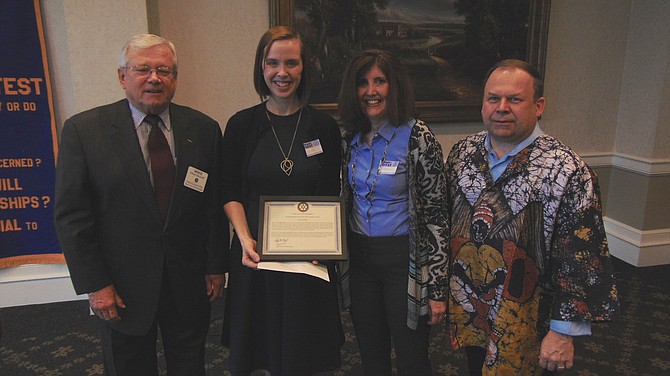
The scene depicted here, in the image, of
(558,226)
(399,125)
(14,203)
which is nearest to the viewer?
(558,226)

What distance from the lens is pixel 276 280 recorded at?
6.13 feet

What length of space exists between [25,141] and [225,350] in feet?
6.48

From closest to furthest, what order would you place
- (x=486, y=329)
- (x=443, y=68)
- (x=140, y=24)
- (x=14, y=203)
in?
(x=486, y=329), (x=140, y=24), (x=14, y=203), (x=443, y=68)

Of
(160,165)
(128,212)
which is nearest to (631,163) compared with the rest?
(160,165)

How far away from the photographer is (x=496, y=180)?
5.07 ft

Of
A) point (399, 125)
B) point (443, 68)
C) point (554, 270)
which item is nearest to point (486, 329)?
point (554, 270)

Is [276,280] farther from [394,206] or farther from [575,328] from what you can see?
[575,328]

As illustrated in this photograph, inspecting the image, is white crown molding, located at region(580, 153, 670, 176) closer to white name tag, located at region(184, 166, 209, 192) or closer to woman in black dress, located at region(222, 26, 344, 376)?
woman in black dress, located at region(222, 26, 344, 376)

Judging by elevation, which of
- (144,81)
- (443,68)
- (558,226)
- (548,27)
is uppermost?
(548,27)

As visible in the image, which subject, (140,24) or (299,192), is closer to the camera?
(299,192)

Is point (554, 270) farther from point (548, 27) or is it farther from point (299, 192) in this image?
point (548, 27)

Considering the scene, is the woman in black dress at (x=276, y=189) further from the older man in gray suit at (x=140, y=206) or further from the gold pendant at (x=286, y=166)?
the older man in gray suit at (x=140, y=206)

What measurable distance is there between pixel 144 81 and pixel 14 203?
228 centimetres

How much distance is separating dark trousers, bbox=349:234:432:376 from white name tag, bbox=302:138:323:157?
14.1 inches
